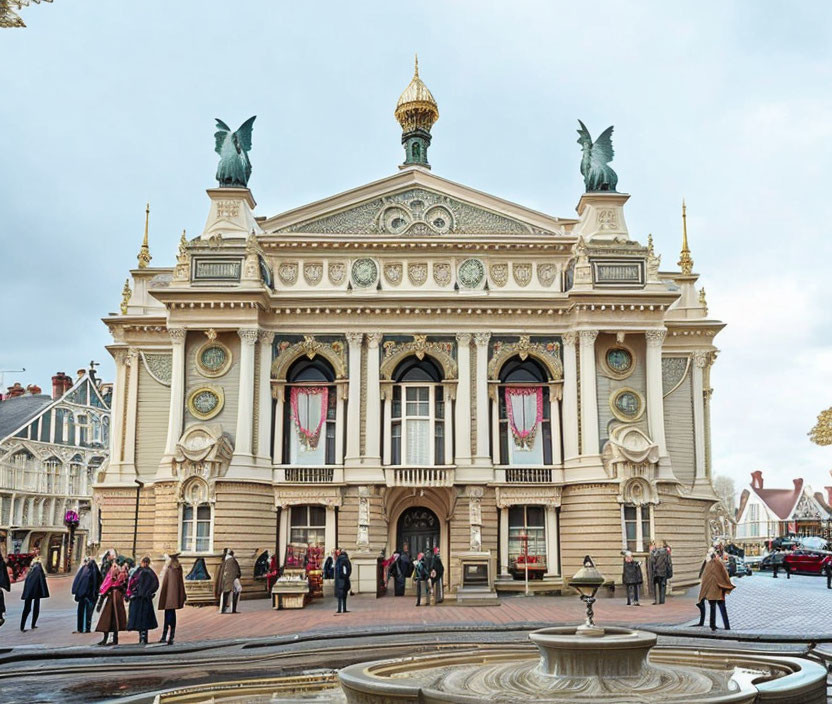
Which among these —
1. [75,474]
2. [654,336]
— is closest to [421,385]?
[654,336]

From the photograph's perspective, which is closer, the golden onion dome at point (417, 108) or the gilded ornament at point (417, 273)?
the gilded ornament at point (417, 273)

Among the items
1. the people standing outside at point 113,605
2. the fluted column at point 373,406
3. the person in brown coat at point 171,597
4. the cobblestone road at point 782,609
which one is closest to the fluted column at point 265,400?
the fluted column at point 373,406

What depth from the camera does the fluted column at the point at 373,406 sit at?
1438 inches

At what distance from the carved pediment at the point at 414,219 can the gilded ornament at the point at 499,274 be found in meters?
1.55

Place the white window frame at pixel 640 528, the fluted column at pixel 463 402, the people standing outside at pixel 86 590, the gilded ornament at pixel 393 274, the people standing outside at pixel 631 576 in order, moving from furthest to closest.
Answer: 1. the gilded ornament at pixel 393 274
2. the fluted column at pixel 463 402
3. the white window frame at pixel 640 528
4. the people standing outside at pixel 631 576
5. the people standing outside at pixel 86 590

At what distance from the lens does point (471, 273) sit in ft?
126

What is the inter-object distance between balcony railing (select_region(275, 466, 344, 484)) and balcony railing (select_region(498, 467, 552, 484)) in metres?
6.53

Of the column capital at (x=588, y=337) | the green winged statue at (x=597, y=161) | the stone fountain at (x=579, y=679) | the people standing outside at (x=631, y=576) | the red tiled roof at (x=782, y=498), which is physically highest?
the green winged statue at (x=597, y=161)

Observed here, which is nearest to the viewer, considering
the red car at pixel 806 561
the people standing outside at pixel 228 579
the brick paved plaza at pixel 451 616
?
the brick paved plaza at pixel 451 616

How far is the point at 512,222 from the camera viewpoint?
129 feet

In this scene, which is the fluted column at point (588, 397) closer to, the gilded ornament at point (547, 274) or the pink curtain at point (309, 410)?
the gilded ornament at point (547, 274)

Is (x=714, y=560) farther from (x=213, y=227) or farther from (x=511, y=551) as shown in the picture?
(x=213, y=227)

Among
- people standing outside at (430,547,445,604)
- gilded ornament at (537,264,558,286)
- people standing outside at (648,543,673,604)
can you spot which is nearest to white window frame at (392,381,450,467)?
gilded ornament at (537,264,558,286)

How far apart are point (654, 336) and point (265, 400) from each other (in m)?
15.3
